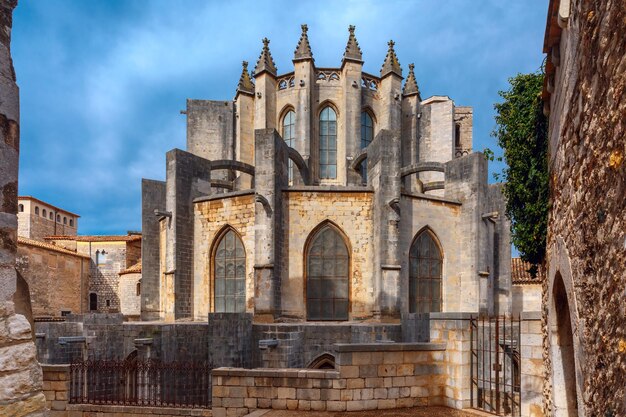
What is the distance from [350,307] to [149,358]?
22.1 ft

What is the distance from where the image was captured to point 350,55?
22250 millimetres

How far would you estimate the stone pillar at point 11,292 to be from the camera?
7.04ft

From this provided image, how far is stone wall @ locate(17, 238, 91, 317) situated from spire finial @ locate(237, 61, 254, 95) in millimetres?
16265

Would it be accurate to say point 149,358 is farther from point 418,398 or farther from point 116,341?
point 418,398

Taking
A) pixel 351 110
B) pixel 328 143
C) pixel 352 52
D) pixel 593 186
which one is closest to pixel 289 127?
pixel 328 143

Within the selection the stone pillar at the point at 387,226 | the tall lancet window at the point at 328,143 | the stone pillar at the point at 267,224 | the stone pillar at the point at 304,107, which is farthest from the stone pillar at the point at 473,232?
the stone pillar at the point at 304,107

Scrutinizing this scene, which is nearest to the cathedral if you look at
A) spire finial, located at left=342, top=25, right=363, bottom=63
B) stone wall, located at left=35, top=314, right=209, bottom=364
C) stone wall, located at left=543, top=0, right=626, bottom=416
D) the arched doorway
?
stone wall, located at left=35, top=314, right=209, bottom=364

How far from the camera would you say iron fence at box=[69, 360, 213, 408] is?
1025 cm

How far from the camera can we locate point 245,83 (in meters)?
23.9

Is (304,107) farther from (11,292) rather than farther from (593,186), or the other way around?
(11,292)

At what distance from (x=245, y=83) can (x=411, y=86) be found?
8.91 meters

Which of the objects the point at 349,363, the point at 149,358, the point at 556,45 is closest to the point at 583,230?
the point at 556,45

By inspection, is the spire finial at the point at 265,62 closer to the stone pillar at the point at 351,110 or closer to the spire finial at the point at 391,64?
the stone pillar at the point at 351,110

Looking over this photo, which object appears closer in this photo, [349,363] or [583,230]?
[583,230]
